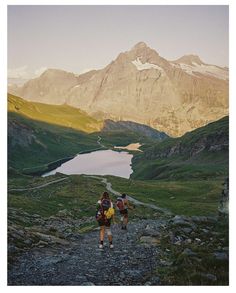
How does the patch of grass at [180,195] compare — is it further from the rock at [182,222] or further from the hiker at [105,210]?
the hiker at [105,210]

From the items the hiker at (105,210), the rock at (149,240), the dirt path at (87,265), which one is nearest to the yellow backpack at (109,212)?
the hiker at (105,210)

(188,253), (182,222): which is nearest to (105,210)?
(188,253)

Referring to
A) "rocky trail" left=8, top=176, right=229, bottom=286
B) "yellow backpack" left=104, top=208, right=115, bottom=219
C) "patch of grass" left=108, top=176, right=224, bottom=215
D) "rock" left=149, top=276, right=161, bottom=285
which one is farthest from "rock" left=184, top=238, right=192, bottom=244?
"patch of grass" left=108, top=176, right=224, bottom=215

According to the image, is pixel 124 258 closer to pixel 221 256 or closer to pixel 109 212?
pixel 109 212

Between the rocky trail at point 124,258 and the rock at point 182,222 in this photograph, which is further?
the rock at point 182,222

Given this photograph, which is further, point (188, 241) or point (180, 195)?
point (180, 195)

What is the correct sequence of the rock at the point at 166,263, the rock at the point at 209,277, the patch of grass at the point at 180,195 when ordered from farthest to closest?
the patch of grass at the point at 180,195
the rock at the point at 166,263
the rock at the point at 209,277

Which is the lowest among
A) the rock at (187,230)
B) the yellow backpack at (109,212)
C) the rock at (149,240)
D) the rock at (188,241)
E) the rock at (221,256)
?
the rock at (149,240)

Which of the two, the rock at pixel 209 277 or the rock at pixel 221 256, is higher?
the rock at pixel 221 256

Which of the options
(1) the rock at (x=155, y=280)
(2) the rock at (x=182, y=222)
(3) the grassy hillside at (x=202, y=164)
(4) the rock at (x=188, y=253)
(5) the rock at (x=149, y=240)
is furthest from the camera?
(3) the grassy hillside at (x=202, y=164)

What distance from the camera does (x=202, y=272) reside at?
19.8m

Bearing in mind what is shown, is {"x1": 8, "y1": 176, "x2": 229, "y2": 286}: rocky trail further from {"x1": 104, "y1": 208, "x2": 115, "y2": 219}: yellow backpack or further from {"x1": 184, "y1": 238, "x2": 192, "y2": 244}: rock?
{"x1": 104, "y1": 208, "x2": 115, "y2": 219}: yellow backpack
